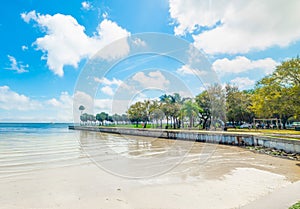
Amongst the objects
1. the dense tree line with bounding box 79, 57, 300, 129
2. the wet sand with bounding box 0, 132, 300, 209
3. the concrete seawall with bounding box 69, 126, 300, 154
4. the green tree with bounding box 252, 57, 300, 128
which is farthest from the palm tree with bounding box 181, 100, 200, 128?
the wet sand with bounding box 0, 132, 300, 209

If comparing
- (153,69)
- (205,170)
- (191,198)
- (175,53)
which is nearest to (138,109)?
(153,69)

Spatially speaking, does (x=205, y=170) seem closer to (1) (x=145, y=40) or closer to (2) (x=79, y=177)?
(2) (x=79, y=177)

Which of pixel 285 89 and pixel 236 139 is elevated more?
pixel 285 89

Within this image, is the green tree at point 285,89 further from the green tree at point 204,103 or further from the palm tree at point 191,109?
the palm tree at point 191,109

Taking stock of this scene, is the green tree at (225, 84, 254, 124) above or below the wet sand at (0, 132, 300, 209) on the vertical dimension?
above

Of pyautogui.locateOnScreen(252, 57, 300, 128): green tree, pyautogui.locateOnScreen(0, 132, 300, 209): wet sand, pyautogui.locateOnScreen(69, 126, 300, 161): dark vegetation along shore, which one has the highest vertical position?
pyautogui.locateOnScreen(252, 57, 300, 128): green tree

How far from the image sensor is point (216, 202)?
19.6 feet

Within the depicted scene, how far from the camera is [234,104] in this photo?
37719 mm

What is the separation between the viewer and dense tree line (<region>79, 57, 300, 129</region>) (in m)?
16.5

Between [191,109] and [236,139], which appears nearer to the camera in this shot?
[236,139]

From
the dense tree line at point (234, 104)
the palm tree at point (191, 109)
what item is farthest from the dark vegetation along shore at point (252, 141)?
the palm tree at point (191, 109)

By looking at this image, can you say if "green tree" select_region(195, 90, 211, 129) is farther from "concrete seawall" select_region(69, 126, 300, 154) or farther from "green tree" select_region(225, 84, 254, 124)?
"concrete seawall" select_region(69, 126, 300, 154)

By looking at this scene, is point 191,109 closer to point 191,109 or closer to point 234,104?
point 191,109

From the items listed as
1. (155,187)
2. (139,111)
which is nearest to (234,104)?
(139,111)
